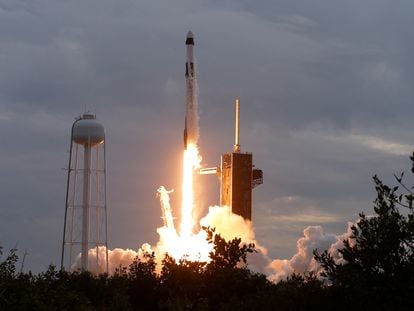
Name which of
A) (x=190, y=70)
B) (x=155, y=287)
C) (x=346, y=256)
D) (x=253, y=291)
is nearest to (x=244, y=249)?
(x=253, y=291)

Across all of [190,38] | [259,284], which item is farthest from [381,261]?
[190,38]

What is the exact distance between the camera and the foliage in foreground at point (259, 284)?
44.4 meters

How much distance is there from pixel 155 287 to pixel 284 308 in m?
25.6

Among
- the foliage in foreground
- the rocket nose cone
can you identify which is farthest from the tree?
the rocket nose cone

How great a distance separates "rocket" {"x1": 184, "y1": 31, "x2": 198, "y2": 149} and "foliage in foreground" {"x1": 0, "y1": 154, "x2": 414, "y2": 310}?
1602 inches

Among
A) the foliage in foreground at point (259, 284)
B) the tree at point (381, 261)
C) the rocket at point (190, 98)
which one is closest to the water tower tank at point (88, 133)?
the rocket at point (190, 98)

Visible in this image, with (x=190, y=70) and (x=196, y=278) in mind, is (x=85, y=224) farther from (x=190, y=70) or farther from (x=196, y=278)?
(x=196, y=278)

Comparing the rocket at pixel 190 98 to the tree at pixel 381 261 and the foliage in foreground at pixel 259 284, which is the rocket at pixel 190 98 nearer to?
the foliage in foreground at pixel 259 284

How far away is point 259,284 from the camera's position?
243 ft

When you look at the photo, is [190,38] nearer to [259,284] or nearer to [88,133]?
[88,133]

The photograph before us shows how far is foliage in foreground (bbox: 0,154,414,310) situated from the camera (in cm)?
4438

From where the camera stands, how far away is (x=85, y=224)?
4946 inches

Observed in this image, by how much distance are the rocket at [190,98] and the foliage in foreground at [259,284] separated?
40.7 meters

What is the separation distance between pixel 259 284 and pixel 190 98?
167ft
